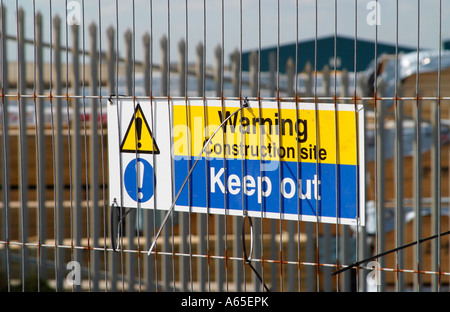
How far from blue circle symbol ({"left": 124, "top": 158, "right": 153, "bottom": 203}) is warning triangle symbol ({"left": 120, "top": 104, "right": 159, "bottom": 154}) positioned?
51 millimetres

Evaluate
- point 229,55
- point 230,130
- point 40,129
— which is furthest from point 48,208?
point 230,130

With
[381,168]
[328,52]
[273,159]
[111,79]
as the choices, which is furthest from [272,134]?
[328,52]

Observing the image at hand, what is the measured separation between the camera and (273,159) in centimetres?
238

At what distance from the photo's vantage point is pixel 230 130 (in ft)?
7.93

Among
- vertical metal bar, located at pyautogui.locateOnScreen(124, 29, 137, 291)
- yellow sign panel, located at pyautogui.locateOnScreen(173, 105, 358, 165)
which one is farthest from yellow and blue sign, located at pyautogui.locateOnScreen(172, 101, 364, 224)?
vertical metal bar, located at pyautogui.locateOnScreen(124, 29, 137, 291)

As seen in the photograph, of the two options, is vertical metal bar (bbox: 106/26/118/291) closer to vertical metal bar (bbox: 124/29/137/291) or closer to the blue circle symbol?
vertical metal bar (bbox: 124/29/137/291)

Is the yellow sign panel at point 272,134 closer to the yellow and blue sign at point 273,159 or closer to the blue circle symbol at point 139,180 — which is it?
the yellow and blue sign at point 273,159

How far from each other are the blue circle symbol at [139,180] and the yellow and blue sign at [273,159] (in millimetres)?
131

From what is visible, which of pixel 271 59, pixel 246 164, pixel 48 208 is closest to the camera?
pixel 246 164
